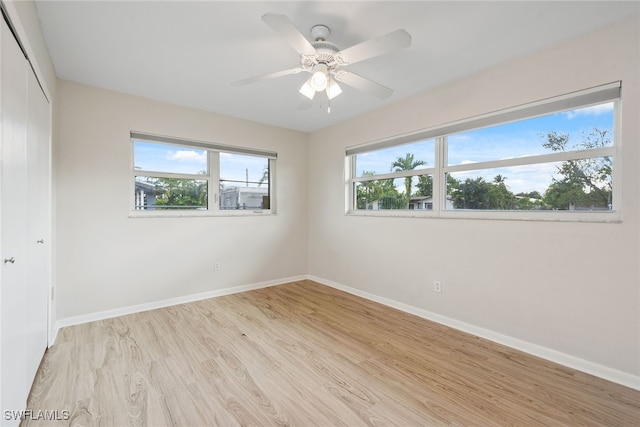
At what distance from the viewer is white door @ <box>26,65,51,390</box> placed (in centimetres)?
175

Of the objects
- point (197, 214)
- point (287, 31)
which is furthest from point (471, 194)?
point (197, 214)

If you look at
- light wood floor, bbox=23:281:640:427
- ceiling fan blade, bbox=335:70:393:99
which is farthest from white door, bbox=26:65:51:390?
→ ceiling fan blade, bbox=335:70:393:99

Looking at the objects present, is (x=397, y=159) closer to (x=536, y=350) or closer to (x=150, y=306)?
(x=536, y=350)

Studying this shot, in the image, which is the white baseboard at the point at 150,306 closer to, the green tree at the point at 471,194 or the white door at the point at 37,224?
the white door at the point at 37,224

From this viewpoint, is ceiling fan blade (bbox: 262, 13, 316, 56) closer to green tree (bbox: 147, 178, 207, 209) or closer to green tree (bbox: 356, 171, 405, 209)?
green tree (bbox: 356, 171, 405, 209)

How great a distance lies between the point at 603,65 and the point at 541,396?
2249 millimetres

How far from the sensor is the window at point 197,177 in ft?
10.8

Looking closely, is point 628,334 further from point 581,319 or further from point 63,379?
point 63,379

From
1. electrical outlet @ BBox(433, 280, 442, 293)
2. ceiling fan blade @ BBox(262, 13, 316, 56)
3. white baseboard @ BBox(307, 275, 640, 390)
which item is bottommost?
white baseboard @ BBox(307, 275, 640, 390)

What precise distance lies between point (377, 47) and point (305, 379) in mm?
2163

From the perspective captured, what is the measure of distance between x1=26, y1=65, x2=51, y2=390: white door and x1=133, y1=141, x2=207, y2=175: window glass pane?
1.01 m

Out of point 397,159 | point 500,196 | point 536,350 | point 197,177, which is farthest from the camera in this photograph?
point 197,177

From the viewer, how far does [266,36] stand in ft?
6.82

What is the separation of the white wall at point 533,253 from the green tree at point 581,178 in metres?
0.14
